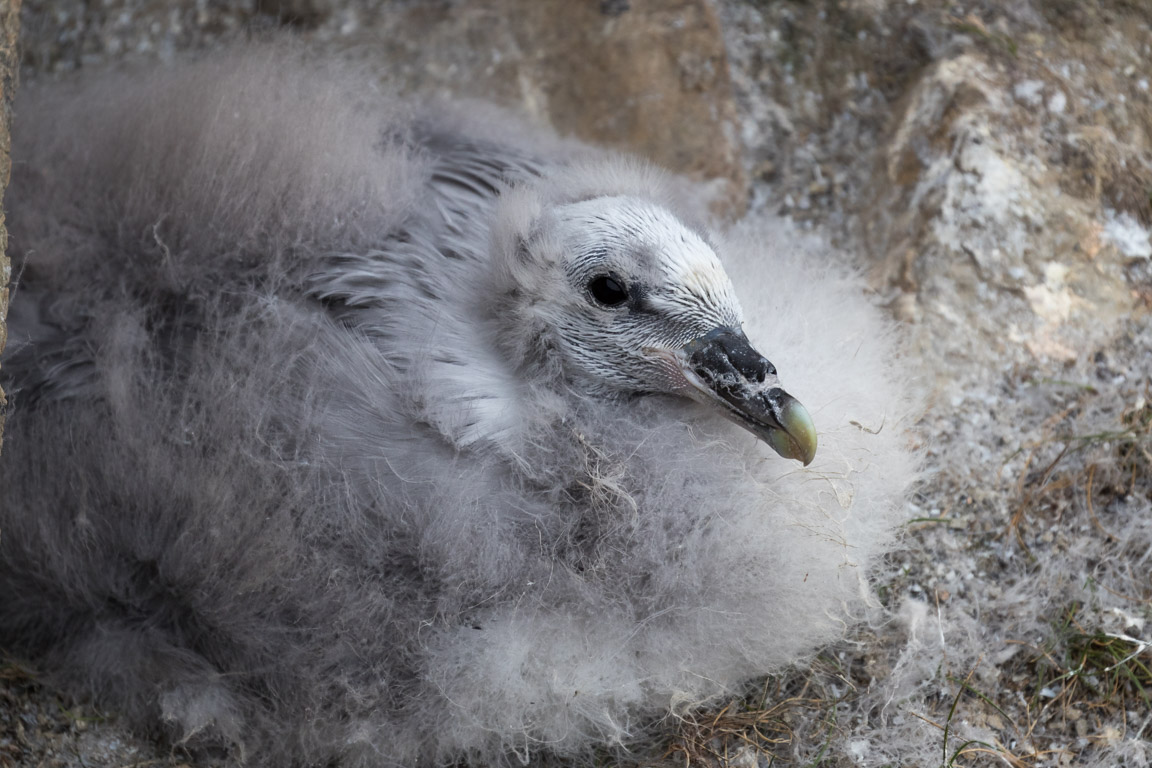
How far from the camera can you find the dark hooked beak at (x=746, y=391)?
1.62 metres

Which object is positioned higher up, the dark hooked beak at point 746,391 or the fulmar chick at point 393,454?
the dark hooked beak at point 746,391

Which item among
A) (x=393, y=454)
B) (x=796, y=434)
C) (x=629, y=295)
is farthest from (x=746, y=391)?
(x=393, y=454)

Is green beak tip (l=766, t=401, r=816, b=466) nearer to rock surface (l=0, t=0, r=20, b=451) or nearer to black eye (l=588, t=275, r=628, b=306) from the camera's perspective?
black eye (l=588, t=275, r=628, b=306)

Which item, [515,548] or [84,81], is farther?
[84,81]

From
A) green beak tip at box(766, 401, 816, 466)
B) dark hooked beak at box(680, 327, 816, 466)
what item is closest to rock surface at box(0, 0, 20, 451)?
dark hooked beak at box(680, 327, 816, 466)

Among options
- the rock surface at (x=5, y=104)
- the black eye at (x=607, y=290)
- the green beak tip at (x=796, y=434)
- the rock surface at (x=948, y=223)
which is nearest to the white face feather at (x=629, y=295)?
the black eye at (x=607, y=290)

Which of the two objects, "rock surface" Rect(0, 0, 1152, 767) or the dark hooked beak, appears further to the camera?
"rock surface" Rect(0, 0, 1152, 767)

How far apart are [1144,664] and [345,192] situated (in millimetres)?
1582

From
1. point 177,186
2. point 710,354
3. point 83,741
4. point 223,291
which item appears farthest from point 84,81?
point 710,354

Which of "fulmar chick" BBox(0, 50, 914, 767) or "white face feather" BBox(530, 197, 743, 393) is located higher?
"white face feather" BBox(530, 197, 743, 393)

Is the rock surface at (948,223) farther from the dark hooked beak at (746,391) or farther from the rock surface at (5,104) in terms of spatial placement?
the rock surface at (5,104)

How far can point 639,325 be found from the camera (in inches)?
68.7

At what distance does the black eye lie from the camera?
5.74 ft

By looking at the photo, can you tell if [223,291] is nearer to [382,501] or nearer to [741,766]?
[382,501]
